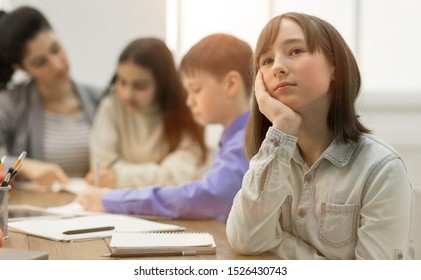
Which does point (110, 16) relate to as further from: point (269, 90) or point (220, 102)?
point (269, 90)

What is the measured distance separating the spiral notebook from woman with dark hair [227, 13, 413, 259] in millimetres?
48

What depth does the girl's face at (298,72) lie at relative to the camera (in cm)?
91

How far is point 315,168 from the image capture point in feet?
3.08

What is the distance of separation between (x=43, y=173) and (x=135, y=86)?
13.3 inches

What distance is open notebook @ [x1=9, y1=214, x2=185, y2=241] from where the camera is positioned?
39.7 inches

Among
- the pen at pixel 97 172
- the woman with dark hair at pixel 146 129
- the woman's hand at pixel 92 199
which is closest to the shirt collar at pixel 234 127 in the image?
the woman's hand at pixel 92 199

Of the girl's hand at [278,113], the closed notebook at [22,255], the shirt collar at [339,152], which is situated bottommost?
the closed notebook at [22,255]

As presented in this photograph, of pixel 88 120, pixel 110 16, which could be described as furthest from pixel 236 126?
pixel 110 16

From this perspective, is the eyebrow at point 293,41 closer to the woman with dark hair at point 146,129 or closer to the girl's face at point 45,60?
the woman with dark hair at point 146,129

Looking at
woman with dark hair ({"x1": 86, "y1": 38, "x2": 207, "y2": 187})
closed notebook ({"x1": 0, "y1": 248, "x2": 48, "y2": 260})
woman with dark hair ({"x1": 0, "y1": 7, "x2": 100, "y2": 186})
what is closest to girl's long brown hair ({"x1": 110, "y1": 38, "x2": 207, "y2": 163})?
woman with dark hair ({"x1": 86, "y1": 38, "x2": 207, "y2": 187})

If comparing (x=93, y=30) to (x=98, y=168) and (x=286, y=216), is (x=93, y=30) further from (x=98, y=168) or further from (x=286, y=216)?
(x=286, y=216)

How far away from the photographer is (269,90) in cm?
95

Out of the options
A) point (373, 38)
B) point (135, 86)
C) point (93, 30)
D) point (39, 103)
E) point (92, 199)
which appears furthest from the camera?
point (93, 30)

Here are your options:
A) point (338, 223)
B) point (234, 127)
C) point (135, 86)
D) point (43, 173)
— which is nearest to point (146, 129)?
point (135, 86)
